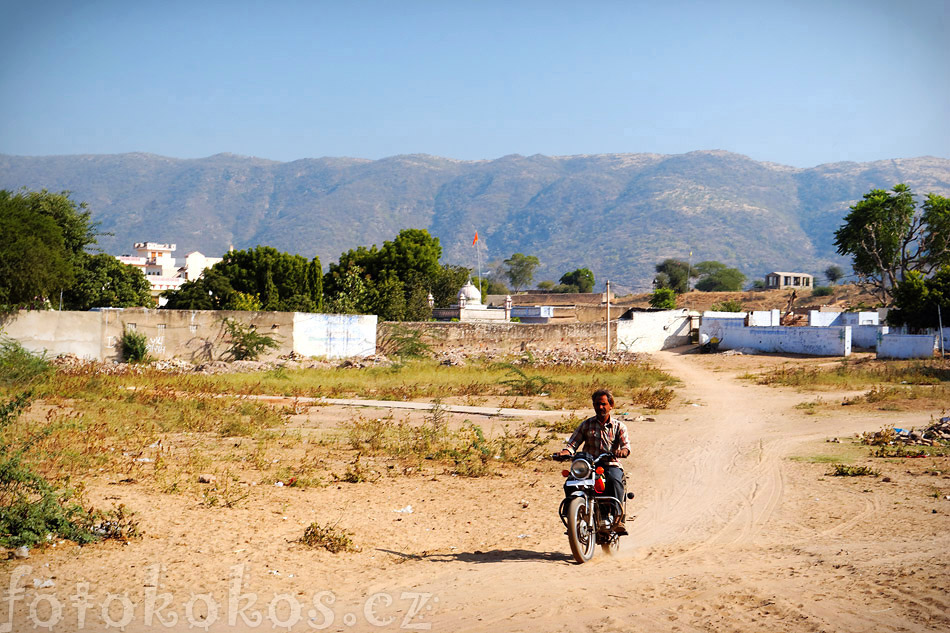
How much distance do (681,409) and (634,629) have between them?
1661 centimetres

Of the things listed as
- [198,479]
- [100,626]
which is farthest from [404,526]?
[100,626]

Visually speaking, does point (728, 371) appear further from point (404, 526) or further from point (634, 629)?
point (634, 629)

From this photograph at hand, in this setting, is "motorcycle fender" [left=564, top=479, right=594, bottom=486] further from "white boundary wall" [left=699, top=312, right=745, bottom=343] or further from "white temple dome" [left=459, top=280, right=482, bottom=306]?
"white temple dome" [left=459, top=280, right=482, bottom=306]

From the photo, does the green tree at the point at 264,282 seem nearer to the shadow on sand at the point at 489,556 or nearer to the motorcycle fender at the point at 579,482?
the shadow on sand at the point at 489,556

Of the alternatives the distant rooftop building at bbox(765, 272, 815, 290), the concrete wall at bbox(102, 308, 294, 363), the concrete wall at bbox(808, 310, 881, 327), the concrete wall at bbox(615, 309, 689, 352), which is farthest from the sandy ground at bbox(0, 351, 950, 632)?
the distant rooftop building at bbox(765, 272, 815, 290)

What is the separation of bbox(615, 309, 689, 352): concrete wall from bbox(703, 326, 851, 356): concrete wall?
3815 millimetres

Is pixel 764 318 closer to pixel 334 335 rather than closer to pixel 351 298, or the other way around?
pixel 351 298

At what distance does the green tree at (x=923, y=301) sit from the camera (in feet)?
133

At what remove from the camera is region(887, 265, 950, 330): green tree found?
4069cm

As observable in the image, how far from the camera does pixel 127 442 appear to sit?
12.9m

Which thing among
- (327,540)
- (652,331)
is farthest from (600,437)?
(652,331)

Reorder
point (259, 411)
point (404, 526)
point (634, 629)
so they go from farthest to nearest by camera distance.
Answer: point (259, 411) < point (404, 526) < point (634, 629)

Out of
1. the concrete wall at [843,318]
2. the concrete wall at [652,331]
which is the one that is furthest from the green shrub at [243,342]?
the concrete wall at [843,318]

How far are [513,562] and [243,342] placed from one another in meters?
27.0
